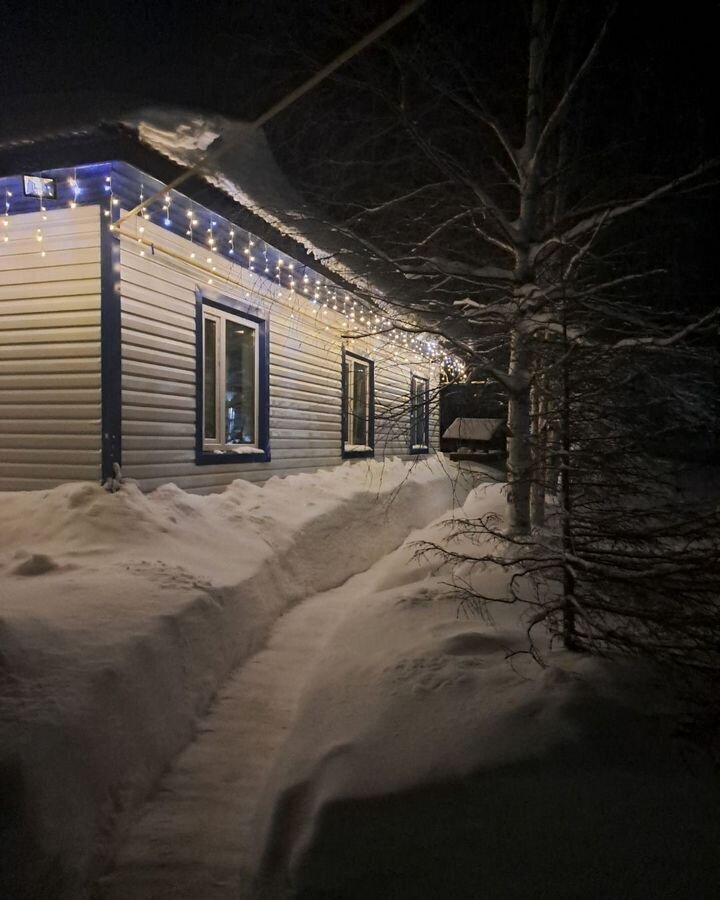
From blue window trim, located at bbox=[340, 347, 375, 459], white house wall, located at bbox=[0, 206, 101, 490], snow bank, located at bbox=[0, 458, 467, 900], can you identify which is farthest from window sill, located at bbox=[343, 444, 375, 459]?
white house wall, located at bbox=[0, 206, 101, 490]

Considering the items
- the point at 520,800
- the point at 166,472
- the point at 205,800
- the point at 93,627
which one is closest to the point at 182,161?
the point at 166,472

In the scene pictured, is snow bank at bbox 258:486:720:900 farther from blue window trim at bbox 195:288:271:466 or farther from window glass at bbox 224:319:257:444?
window glass at bbox 224:319:257:444

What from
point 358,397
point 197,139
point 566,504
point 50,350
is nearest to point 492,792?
point 566,504

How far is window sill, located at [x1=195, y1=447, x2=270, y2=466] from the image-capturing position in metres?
7.58

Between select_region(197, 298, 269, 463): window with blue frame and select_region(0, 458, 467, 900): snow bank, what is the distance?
0.84m

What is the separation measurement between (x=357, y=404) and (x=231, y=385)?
4.52m

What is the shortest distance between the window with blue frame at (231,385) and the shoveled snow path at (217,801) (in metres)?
4.03

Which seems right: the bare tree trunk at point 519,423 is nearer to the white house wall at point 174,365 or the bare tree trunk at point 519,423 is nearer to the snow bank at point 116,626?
the white house wall at point 174,365

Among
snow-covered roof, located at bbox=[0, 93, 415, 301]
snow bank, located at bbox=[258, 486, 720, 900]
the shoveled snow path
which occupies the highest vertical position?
snow-covered roof, located at bbox=[0, 93, 415, 301]

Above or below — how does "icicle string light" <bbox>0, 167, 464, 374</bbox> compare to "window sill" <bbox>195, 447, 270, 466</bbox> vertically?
above

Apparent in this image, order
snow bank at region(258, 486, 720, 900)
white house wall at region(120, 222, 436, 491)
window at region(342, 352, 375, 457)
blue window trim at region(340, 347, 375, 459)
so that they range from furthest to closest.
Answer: window at region(342, 352, 375, 457), blue window trim at region(340, 347, 375, 459), white house wall at region(120, 222, 436, 491), snow bank at region(258, 486, 720, 900)

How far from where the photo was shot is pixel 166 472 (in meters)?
6.98

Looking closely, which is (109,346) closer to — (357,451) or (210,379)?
(210,379)

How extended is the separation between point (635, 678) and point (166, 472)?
18.4 feet
